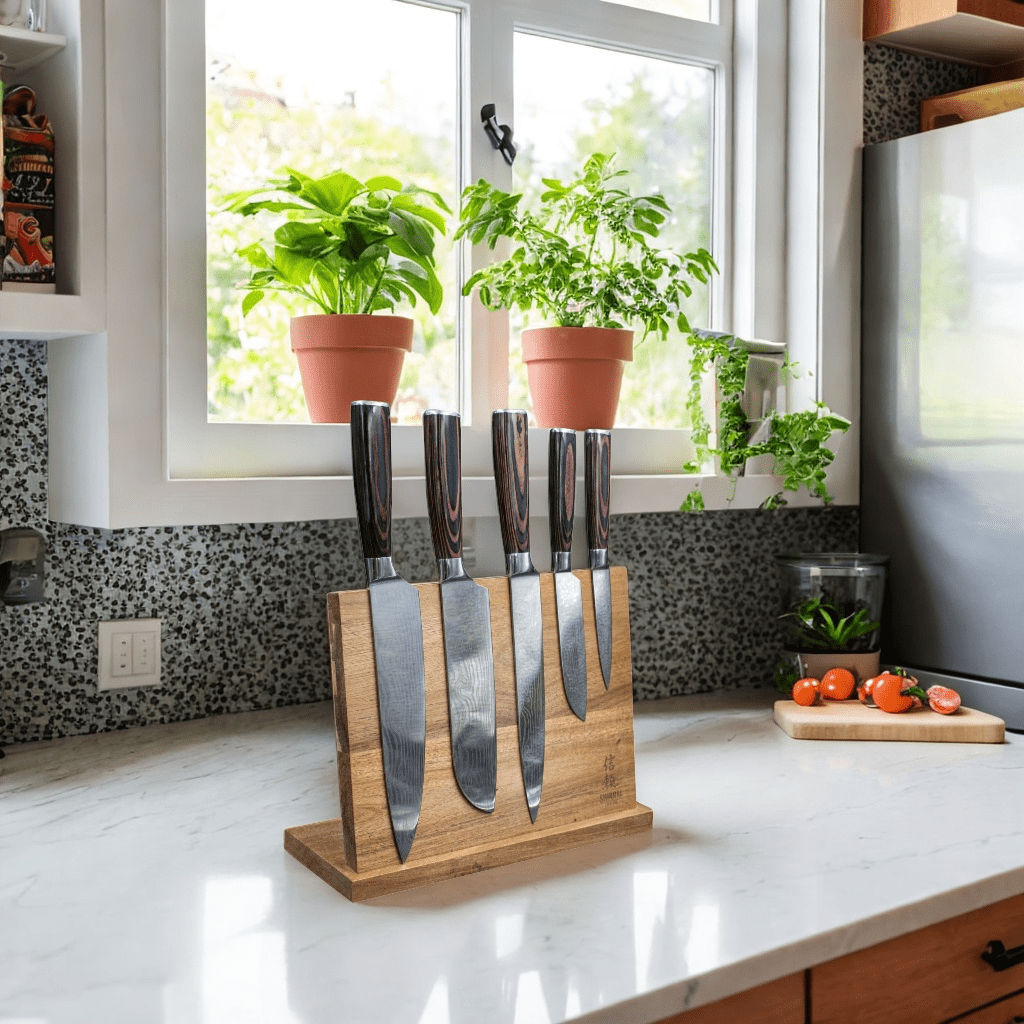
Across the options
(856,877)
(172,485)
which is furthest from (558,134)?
(856,877)

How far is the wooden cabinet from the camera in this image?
91 cm

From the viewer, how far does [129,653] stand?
57.5 inches

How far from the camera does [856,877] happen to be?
1.01 meters

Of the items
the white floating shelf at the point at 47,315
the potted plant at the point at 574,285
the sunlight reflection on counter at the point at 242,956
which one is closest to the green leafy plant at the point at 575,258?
the potted plant at the point at 574,285

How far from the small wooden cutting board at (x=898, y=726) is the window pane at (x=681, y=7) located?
1170 mm

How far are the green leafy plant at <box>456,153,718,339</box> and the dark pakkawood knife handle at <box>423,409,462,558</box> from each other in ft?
1.76

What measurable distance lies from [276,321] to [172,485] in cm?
33

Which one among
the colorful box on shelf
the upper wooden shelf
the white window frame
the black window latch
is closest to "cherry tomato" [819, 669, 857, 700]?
the white window frame

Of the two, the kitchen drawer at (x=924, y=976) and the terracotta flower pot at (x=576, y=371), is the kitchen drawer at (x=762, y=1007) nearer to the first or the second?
the kitchen drawer at (x=924, y=976)

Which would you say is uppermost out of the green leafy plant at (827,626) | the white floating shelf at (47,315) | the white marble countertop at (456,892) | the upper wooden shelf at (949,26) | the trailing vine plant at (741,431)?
the upper wooden shelf at (949,26)

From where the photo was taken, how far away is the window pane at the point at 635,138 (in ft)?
5.59

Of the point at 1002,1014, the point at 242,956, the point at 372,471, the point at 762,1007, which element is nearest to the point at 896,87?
the point at 372,471

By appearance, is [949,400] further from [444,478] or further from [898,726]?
[444,478]

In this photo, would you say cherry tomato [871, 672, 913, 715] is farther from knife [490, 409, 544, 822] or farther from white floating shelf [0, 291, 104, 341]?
white floating shelf [0, 291, 104, 341]
